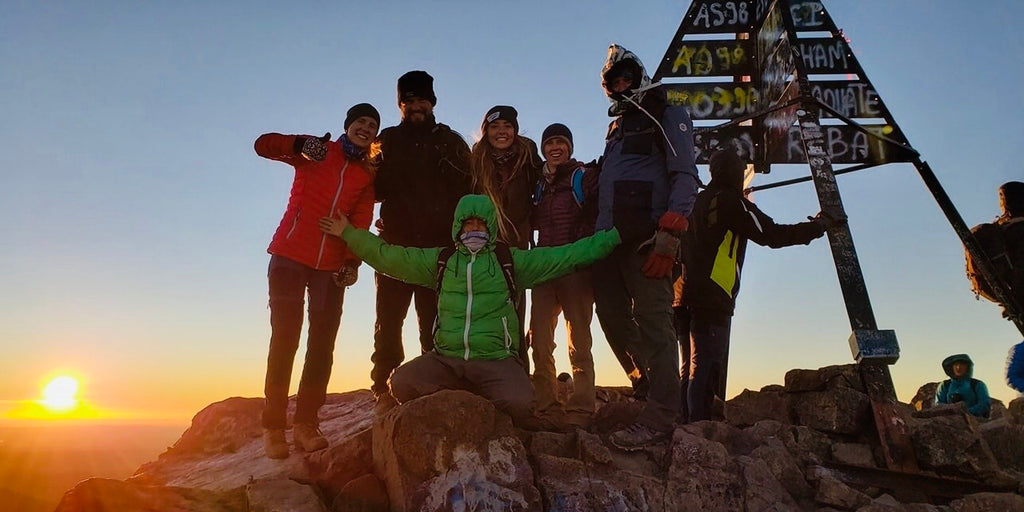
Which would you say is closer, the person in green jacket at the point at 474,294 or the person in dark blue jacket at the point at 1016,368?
the person in green jacket at the point at 474,294

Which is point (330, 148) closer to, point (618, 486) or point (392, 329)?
point (392, 329)

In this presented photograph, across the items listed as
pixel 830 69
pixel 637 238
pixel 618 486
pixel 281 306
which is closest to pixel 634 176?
pixel 637 238

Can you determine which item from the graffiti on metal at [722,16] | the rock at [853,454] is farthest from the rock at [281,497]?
the graffiti on metal at [722,16]

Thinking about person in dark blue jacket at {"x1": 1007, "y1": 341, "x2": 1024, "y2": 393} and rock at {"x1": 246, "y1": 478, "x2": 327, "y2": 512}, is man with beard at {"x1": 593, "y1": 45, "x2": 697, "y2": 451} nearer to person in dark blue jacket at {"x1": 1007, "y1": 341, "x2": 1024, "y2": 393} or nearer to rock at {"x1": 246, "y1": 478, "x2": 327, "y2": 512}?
rock at {"x1": 246, "y1": 478, "x2": 327, "y2": 512}

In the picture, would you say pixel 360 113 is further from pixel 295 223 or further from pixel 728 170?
pixel 728 170

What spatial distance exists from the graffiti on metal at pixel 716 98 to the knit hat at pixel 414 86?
4.56 m

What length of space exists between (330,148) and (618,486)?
3.35 metres

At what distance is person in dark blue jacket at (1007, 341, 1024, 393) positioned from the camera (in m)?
6.62

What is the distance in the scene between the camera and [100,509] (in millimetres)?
3252

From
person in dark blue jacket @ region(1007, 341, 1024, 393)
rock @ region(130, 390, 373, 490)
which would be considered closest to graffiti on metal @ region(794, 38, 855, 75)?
person in dark blue jacket @ region(1007, 341, 1024, 393)

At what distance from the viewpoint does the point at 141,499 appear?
3.45m

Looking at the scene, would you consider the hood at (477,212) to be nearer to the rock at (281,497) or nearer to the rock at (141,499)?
the rock at (281,497)

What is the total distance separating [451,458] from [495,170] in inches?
106

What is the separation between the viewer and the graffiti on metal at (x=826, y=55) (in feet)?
27.2
